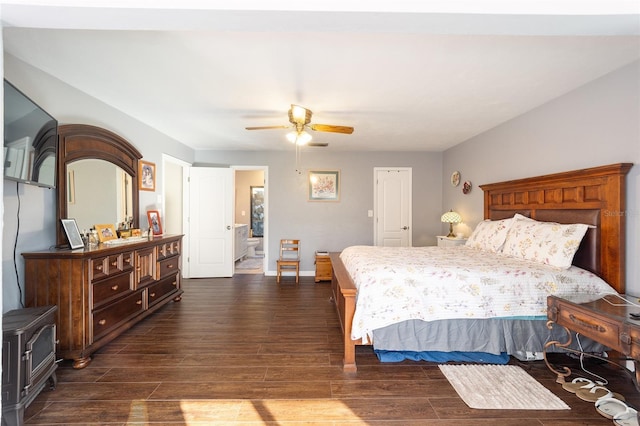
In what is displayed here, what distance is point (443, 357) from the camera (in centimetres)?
243

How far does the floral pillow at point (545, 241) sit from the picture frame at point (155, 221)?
4.28 m

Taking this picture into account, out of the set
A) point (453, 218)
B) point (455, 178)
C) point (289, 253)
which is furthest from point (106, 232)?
point (455, 178)

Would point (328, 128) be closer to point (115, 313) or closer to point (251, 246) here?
point (115, 313)

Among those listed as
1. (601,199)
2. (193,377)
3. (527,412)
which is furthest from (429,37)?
(193,377)

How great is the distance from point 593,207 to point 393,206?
10.9 feet

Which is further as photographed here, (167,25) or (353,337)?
(353,337)

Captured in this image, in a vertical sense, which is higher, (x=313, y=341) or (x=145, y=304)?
(x=145, y=304)

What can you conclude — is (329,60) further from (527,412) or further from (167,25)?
(527,412)

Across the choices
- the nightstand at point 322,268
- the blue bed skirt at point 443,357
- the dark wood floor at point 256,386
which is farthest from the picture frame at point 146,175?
the blue bed skirt at point 443,357

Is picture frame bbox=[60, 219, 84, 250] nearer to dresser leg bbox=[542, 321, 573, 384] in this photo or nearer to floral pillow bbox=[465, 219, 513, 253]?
dresser leg bbox=[542, 321, 573, 384]

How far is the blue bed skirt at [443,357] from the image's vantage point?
2404 mm

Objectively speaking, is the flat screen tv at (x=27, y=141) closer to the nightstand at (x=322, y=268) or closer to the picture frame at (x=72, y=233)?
the picture frame at (x=72, y=233)

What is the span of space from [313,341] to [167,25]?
2620 mm

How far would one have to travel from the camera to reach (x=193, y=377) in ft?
7.15
